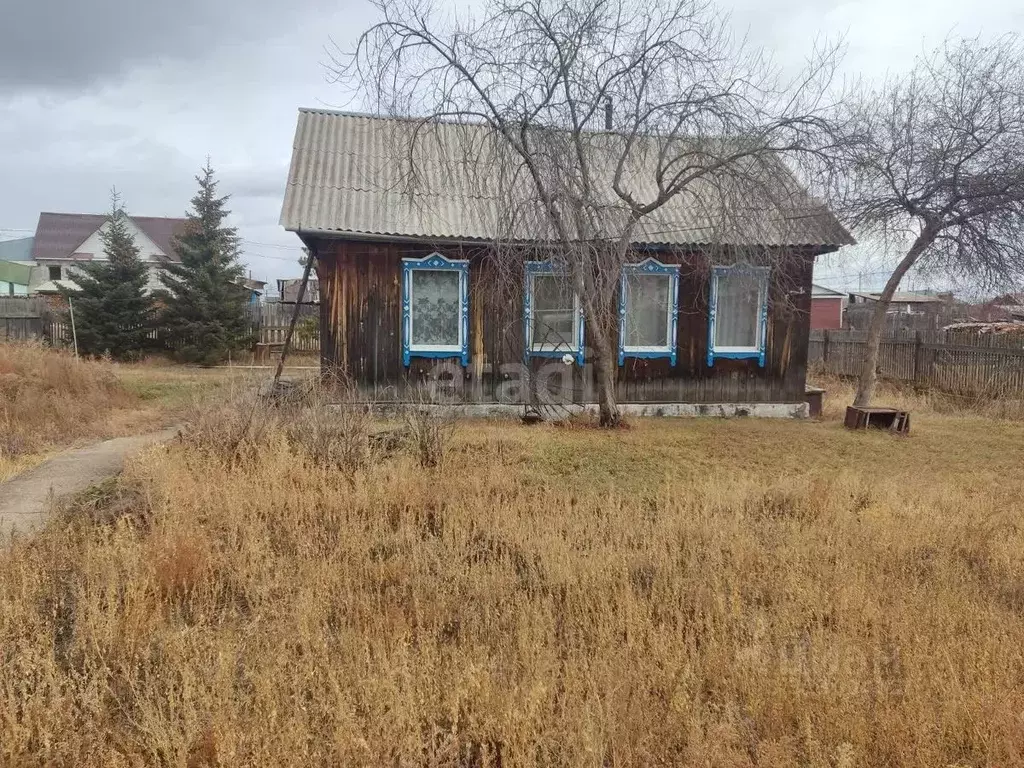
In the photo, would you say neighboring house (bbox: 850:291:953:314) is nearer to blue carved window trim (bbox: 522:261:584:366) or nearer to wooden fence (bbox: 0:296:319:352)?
wooden fence (bbox: 0:296:319:352)

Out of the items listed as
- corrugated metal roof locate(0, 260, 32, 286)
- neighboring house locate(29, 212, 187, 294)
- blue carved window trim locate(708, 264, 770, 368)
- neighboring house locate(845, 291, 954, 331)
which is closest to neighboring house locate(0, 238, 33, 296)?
corrugated metal roof locate(0, 260, 32, 286)

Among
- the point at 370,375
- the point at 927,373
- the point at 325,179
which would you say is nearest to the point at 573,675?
the point at 370,375

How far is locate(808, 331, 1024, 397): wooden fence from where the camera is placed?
13.1 meters

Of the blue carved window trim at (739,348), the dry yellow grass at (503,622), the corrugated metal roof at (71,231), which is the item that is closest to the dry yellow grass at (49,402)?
the dry yellow grass at (503,622)

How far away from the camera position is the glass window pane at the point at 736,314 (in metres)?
10.8

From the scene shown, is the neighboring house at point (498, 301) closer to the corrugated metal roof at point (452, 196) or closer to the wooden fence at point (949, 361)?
the corrugated metal roof at point (452, 196)

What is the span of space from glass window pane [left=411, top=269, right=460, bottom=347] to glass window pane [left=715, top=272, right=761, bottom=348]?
4.64 metres

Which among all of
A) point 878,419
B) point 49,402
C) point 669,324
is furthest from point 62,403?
point 878,419

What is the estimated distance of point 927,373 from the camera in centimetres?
1496

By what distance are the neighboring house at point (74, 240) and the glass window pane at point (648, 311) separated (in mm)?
37159

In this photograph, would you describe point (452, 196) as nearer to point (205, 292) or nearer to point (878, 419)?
point (878, 419)

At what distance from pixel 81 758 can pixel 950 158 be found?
491 inches

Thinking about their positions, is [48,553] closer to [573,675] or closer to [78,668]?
[78,668]

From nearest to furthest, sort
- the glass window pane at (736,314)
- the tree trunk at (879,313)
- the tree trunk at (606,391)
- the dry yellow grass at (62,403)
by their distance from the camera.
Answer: the dry yellow grass at (62,403) < the tree trunk at (606,391) < the tree trunk at (879,313) < the glass window pane at (736,314)
